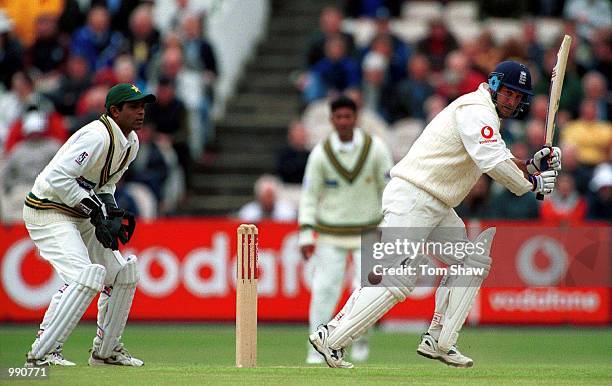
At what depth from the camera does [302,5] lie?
26.4 m

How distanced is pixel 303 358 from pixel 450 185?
4092 millimetres

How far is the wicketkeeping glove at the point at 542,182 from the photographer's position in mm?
11508

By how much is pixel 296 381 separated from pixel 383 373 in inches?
41.6

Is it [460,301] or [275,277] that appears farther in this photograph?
[275,277]

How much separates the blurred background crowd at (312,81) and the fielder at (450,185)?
7.67 metres

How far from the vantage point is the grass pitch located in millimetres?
10961

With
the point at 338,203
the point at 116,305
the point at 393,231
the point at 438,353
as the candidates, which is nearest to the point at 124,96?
the point at 116,305

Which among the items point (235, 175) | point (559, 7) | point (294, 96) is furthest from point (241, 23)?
point (559, 7)

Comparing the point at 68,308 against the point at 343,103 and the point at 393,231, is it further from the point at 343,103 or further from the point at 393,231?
the point at 343,103

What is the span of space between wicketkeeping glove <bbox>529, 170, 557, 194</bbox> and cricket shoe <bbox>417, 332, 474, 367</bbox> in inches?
60.9

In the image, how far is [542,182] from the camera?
11.5 m

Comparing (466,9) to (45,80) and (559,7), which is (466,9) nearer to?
(559,7)

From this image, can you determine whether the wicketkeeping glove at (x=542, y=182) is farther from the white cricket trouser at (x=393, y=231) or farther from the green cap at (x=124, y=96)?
the green cap at (x=124, y=96)

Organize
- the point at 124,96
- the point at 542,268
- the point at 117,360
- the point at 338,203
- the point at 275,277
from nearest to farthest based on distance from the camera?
the point at 124,96, the point at 117,360, the point at 338,203, the point at 542,268, the point at 275,277
